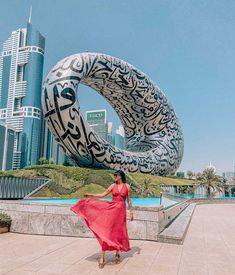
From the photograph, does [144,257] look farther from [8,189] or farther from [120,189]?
[8,189]

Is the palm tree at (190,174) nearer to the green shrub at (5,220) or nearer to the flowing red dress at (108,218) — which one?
the green shrub at (5,220)

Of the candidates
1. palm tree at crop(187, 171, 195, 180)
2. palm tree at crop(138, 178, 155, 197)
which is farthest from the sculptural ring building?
palm tree at crop(187, 171, 195, 180)

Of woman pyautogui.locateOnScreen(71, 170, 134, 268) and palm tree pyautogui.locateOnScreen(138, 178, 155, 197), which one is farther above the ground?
palm tree pyautogui.locateOnScreen(138, 178, 155, 197)

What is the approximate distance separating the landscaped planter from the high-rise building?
88.3 m

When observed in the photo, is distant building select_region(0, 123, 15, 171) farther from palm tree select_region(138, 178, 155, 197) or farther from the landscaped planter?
the landscaped planter

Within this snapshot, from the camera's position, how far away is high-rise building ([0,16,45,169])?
93.7 metres

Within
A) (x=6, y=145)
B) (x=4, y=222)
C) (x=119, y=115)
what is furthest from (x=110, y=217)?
(x=6, y=145)

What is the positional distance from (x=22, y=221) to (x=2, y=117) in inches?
4274

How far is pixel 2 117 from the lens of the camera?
108 meters

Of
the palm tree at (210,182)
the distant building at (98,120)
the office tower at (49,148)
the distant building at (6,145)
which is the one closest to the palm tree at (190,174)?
the palm tree at (210,182)

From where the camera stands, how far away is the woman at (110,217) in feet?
14.6

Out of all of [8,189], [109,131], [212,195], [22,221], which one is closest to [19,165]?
[109,131]

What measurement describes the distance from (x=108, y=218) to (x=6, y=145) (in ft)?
302

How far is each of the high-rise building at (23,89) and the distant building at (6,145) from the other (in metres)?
1.77
